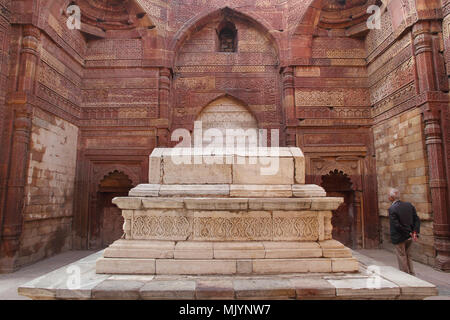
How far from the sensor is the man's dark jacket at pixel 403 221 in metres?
4.06

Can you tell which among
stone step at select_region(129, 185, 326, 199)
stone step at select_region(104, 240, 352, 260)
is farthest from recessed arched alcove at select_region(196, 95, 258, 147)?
stone step at select_region(104, 240, 352, 260)

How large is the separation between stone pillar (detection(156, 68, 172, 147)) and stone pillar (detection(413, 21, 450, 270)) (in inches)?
240

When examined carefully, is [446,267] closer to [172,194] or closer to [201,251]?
[201,251]

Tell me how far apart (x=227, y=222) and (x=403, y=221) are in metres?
2.69

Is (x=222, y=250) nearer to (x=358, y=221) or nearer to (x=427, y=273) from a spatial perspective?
(x=427, y=273)

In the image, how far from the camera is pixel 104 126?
8.01m

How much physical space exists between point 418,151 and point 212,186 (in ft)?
16.8

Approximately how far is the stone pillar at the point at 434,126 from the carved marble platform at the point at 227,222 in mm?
3668

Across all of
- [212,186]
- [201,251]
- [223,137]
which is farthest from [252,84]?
[201,251]

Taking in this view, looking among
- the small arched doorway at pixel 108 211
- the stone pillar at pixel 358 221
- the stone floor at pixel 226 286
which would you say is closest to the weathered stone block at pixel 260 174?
the stone floor at pixel 226 286

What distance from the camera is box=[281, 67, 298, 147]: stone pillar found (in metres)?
7.93

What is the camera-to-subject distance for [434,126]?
225 inches

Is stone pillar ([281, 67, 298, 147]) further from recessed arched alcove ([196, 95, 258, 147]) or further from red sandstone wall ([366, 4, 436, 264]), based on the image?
A: red sandstone wall ([366, 4, 436, 264])
